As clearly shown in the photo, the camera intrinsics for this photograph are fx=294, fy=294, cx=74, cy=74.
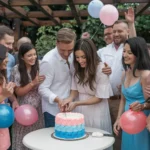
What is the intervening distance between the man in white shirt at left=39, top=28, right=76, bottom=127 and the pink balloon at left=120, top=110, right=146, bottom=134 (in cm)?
89

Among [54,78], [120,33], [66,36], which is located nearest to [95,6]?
[120,33]

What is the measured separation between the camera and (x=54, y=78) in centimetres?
327

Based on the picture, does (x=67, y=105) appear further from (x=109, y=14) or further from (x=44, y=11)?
(x=44, y=11)

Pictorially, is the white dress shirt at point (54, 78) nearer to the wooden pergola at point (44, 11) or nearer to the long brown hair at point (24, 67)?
the long brown hair at point (24, 67)

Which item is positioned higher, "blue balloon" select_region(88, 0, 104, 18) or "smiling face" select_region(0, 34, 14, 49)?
"blue balloon" select_region(88, 0, 104, 18)

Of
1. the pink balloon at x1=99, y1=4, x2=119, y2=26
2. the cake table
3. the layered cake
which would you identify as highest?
the pink balloon at x1=99, y1=4, x2=119, y2=26

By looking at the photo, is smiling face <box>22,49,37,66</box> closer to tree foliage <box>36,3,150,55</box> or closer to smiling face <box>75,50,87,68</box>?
smiling face <box>75,50,87,68</box>

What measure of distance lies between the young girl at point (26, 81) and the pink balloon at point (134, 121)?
41.6 inches

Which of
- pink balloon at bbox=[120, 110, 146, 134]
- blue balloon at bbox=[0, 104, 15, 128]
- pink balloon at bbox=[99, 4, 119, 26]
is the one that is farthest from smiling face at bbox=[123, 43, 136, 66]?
pink balloon at bbox=[99, 4, 119, 26]

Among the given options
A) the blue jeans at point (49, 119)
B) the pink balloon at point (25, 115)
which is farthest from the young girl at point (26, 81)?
the pink balloon at point (25, 115)

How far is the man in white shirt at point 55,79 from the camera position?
320cm

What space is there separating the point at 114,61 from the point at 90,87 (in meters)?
0.73

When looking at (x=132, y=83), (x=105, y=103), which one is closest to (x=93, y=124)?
(x=105, y=103)

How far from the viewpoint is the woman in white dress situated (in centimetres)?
291
